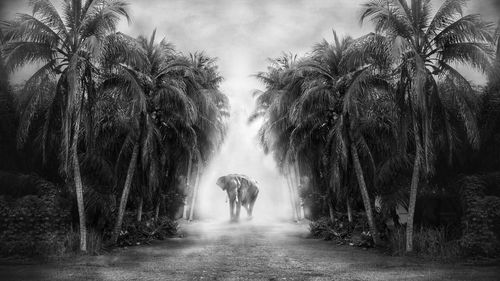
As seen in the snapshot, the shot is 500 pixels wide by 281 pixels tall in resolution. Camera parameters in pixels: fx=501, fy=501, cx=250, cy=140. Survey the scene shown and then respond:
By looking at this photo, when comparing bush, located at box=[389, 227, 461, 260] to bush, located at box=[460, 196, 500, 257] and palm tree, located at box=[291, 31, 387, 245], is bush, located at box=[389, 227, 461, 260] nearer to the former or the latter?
bush, located at box=[460, 196, 500, 257]

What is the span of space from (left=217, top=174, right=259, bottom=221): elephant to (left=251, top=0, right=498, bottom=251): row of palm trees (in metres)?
16.3

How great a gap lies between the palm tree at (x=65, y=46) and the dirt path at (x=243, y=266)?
2.75 metres

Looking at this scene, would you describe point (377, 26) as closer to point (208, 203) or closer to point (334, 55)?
point (334, 55)

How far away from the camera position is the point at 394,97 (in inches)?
672

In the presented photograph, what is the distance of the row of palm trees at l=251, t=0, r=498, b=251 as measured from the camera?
15578 millimetres

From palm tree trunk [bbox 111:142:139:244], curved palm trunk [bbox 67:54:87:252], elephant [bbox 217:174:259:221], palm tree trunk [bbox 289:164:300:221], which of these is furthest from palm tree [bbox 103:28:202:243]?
elephant [bbox 217:174:259:221]

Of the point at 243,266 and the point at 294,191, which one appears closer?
the point at 243,266

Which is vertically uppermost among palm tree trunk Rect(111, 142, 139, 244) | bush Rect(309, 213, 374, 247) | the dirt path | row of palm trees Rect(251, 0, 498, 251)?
row of palm trees Rect(251, 0, 498, 251)

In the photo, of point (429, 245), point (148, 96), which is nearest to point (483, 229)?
point (429, 245)

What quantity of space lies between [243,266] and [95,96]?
7.87m

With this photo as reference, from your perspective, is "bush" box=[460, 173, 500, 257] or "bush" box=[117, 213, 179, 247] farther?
"bush" box=[117, 213, 179, 247]

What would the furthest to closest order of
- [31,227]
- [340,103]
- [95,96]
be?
[340,103] < [95,96] < [31,227]

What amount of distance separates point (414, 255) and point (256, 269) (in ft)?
19.2

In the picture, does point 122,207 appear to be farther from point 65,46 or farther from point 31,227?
point 65,46
